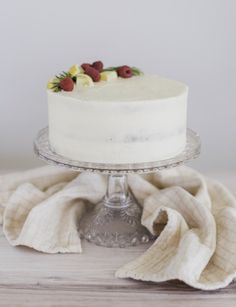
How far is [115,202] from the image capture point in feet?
3.87

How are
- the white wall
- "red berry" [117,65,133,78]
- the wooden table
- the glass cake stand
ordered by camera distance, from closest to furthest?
the wooden table, the glass cake stand, "red berry" [117,65,133,78], the white wall

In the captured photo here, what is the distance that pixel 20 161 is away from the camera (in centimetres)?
154

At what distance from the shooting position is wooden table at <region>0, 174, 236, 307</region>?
93 centimetres

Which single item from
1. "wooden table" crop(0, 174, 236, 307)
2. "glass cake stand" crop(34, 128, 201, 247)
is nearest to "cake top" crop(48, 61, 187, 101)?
"glass cake stand" crop(34, 128, 201, 247)

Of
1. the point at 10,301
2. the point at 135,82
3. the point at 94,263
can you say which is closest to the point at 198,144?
the point at 135,82

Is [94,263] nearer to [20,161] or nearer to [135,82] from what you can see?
[135,82]

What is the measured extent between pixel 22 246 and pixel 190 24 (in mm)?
643

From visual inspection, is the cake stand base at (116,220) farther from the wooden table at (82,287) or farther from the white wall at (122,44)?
the white wall at (122,44)

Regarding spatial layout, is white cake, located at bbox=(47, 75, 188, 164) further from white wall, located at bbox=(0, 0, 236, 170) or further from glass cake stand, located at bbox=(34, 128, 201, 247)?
white wall, located at bbox=(0, 0, 236, 170)

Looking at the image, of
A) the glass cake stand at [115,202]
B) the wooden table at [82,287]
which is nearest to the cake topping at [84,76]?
the glass cake stand at [115,202]

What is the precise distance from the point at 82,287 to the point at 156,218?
0.66 ft

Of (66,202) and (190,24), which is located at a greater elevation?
(190,24)

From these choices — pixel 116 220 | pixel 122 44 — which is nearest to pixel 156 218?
pixel 116 220

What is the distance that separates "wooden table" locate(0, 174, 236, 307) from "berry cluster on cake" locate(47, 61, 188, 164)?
0.55 ft
